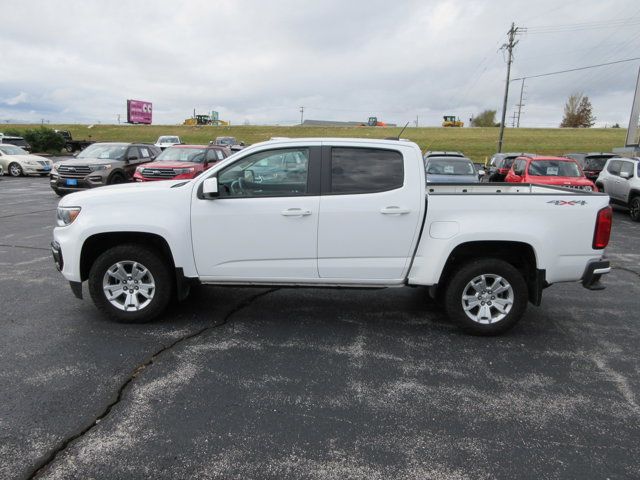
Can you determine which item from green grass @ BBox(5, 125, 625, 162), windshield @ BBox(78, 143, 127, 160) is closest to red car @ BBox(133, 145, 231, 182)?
windshield @ BBox(78, 143, 127, 160)

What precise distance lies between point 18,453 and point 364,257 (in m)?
2.98

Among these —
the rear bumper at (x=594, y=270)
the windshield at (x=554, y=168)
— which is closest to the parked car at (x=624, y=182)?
the windshield at (x=554, y=168)

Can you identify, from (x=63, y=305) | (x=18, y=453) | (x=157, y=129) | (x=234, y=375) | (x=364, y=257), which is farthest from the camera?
(x=157, y=129)

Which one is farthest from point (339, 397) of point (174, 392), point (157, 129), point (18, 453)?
point (157, 129)

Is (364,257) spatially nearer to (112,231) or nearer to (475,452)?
(475,452)

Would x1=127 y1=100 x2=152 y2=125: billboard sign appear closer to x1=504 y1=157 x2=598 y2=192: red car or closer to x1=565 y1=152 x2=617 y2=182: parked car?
x1=565 y1=152 x2=617 y2=182: parked car

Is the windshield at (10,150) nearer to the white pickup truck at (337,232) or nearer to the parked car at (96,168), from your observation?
the parked car at (96,168)

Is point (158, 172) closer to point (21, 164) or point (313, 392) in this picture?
point (313, 392)

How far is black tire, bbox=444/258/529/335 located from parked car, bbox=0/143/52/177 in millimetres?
24423

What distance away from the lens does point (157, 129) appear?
71438 millimetres

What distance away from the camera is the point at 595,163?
707 inches

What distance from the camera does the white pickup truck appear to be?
4.31 meters

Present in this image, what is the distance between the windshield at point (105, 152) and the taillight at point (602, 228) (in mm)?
14685

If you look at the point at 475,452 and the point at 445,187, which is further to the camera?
the point at 445,187
